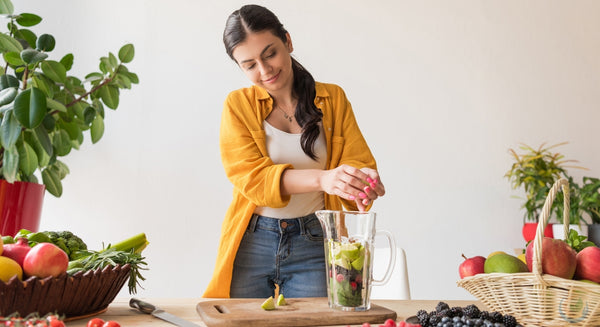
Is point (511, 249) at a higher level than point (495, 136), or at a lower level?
lower

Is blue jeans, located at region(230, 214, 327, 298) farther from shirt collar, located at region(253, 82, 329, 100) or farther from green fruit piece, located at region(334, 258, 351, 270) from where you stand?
green fruit piece, located at region(334, 258, 351, 270)

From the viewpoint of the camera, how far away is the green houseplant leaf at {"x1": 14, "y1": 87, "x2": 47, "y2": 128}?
200 cm

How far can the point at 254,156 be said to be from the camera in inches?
65.8

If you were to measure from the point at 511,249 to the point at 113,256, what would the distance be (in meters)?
2.44

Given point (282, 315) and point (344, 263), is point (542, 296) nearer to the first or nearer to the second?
point (344, 263)

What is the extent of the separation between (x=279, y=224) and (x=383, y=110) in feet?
4.78

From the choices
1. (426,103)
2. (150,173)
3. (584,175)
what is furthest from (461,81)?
(150,173)

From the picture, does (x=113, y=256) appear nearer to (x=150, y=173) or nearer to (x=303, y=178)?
(x=303, y=178)

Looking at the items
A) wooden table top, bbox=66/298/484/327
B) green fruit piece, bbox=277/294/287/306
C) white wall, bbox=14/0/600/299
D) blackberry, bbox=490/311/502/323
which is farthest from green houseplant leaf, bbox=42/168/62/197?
blackberry, bbox=490/311/502/323

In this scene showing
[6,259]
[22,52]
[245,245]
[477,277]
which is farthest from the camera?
[22,52]

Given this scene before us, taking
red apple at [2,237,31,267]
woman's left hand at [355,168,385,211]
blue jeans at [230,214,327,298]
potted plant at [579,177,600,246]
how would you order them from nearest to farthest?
red apple at [2,237,31,267] → woman's left hand at [355,168,385,211] → blue jeans at [230,214,327,298] → potted plant at [579,177,600,246]

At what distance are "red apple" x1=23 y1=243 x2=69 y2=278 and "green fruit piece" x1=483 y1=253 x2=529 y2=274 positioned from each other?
2.60 feet

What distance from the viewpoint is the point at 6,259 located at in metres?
0.98

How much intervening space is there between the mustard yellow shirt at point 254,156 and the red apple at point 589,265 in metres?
0.77
